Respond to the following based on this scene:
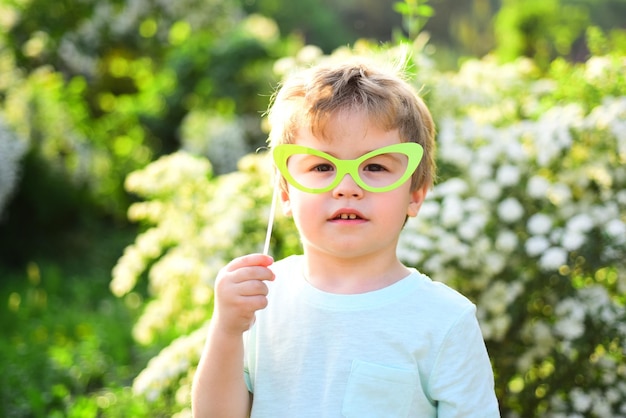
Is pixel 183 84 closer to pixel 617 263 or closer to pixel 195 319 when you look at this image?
pixel 195 319

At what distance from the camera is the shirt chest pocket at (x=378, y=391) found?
1.65m

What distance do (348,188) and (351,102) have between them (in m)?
0.17

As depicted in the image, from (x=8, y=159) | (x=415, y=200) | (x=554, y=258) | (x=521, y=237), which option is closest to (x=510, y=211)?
(x=521, y=237)

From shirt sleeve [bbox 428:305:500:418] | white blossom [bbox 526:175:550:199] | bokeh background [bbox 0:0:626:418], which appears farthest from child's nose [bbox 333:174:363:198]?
white blossom [bbox 526:175:550:199]

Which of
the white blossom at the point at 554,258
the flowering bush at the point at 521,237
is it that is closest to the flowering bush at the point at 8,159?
the flowering bush at the point at 521,237

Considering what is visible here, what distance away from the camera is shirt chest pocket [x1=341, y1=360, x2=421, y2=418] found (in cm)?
165

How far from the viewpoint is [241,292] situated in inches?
63.4

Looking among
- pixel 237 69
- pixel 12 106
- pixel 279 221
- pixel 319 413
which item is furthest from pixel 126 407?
pixel 237 69

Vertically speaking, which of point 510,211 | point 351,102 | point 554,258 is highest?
point 351,102

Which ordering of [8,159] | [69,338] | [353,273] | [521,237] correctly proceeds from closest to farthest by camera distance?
[353,273], [521,237], [69,338], [8,159]

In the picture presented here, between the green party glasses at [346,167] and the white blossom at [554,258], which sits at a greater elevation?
the green party glasses at [346,167]

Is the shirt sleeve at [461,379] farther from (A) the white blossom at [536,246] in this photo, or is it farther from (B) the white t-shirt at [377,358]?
(A) the white blossom at [536,246]

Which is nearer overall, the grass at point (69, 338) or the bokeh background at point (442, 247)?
the bokeh background at point (442, 247)

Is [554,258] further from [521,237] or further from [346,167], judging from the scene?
[346,167]
